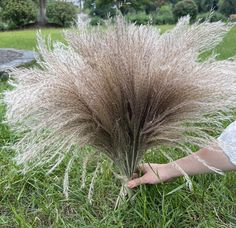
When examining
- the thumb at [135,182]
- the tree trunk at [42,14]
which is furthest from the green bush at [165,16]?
the thumb at [135,182]

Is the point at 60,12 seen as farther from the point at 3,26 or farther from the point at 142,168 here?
the point at 142,168

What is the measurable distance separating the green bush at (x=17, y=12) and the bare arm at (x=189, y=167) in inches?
1055

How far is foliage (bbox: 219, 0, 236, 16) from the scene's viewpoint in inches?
1075

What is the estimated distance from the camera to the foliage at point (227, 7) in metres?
27.3

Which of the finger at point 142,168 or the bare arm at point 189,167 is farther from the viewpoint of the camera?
the finger at point 142,168

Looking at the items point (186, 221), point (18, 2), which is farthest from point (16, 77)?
point (18, 2)

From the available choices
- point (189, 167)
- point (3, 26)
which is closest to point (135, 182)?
point (189, 167)

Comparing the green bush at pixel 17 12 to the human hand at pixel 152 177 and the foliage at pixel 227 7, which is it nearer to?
the foliage at pixel 227 7

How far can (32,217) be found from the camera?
1.98m

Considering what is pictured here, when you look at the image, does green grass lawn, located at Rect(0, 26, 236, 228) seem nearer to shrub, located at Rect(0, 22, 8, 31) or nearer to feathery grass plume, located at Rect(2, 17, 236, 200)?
feathery grass plume, located at Rect(2, 17, 236, 200)

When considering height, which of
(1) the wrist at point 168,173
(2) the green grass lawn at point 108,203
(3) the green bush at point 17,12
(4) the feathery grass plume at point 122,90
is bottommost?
(3) the green bush at point 17,12

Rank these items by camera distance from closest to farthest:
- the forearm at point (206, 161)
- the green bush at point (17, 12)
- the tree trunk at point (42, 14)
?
the forearm at point (206, 161) → the green bush at point (17, 12) → the tree trunk at point (42, 14)

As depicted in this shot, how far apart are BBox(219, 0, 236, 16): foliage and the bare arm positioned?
26.8 metres

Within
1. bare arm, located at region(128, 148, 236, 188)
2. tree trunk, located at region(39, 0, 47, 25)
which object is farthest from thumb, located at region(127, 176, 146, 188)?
tree trunk, located at region(39, 0, 47, 25)
